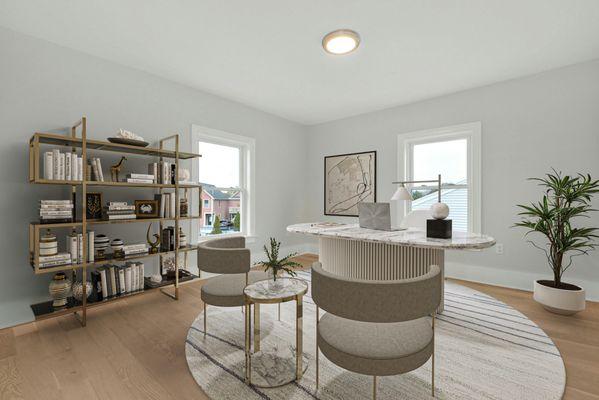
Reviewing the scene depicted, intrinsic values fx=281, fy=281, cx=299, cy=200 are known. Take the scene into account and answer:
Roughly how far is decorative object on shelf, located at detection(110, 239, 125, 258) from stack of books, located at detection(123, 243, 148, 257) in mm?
39

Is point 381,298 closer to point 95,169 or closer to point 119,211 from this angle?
point 119,211

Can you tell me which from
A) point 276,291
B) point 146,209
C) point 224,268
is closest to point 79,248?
point 146,209

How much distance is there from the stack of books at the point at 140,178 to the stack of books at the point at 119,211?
0.27 meters

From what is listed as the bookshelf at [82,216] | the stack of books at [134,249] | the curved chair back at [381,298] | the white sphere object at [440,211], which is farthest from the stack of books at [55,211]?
the white sphere object at [440,211]

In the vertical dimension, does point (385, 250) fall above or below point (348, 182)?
below

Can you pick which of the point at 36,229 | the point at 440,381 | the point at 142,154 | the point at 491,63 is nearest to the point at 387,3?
the point at 491,63

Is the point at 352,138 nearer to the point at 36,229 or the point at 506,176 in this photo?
the point at 506,176

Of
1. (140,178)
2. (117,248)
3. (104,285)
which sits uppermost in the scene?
(140,178)

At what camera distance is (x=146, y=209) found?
3.10m

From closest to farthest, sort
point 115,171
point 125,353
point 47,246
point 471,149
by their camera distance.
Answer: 1. point 125,353
2. point 47,246
3. point 115,171
4. point 471,149

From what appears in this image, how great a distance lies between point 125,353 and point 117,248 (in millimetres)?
1168

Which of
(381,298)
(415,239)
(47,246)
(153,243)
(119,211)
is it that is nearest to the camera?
(381,298)

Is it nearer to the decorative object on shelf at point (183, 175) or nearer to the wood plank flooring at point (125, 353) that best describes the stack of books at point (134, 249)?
the wood plank flooring at point (125, 353)

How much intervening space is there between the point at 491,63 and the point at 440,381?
3228 mm
